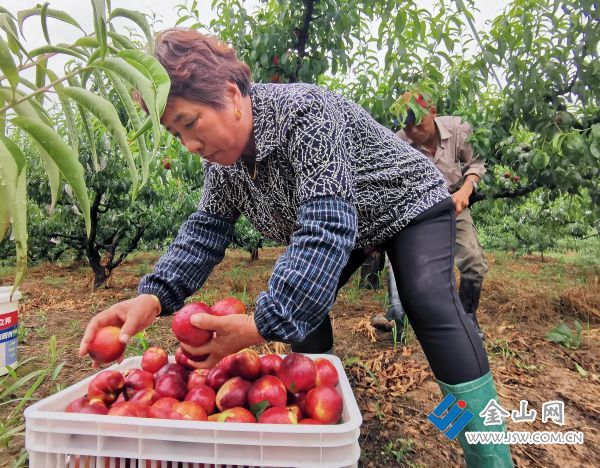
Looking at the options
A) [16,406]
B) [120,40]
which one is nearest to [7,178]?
[120,40]

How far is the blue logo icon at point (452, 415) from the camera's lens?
1124mm

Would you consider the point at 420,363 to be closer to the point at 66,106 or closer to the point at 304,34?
the point at 66,106

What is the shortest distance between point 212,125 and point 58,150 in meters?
0.63

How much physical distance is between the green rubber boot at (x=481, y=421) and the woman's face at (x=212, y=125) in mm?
851

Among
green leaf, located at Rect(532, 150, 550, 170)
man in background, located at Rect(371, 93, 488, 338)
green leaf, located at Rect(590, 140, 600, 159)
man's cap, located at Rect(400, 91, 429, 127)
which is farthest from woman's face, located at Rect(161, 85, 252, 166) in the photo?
green leaf, located at Rect(532, 150, 550, 170)

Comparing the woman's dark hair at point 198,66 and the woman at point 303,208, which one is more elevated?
the woman's dark hair at point 198,66

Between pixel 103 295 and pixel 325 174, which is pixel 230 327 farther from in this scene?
→ pixel 103 295

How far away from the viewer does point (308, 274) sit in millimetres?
928

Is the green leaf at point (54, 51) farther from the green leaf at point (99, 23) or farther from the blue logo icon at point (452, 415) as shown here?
the blue logo icon at point (452, 415)

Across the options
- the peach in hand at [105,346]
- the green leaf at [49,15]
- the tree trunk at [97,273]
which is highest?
the green leaf at [49,15]

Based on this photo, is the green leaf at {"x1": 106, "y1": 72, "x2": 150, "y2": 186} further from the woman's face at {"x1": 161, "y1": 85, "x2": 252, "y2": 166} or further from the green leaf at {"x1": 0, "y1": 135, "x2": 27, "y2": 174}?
the woman's face at {"x1": 161, "y1": 85, "x2": 252, "y2": 166}

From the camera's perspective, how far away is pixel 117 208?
5.25 metres

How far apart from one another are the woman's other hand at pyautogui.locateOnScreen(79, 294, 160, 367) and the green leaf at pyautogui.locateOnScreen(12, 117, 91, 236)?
2.16 feet

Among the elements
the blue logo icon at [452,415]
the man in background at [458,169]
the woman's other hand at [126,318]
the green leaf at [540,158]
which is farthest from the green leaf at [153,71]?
the green leaf at [540,158]
